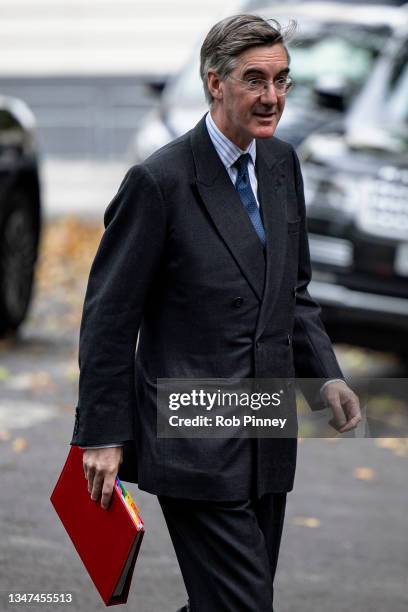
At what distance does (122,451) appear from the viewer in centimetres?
374

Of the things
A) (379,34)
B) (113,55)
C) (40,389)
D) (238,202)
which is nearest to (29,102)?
(113,55)

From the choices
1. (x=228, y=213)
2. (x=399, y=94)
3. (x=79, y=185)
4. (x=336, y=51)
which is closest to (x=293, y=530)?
(x=228, y=213)

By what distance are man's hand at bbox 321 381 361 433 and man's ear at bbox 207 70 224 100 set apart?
830mm

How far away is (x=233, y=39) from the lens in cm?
359

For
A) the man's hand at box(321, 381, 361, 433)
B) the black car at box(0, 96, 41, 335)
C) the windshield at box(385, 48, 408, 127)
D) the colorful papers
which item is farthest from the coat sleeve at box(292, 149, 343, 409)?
the black car at box(0, 96, 41, 335)

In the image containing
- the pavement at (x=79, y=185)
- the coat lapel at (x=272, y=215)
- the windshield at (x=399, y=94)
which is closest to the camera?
the coat lapel at (x=272, y=215)

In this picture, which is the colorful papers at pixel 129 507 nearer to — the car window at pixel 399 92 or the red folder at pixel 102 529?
the red folder at pixel 102 529

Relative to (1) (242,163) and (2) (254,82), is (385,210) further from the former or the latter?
(2) (254,82)

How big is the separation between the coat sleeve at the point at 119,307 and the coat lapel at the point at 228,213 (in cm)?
13

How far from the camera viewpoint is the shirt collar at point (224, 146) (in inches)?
148

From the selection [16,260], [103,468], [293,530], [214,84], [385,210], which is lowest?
[16,260]

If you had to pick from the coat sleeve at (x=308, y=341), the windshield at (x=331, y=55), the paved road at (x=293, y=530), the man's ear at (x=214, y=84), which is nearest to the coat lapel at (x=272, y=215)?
the coat sleeve at (x=308, y=341)

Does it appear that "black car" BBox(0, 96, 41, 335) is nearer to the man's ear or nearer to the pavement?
the man's ear

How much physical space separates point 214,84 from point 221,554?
1.11 metres
